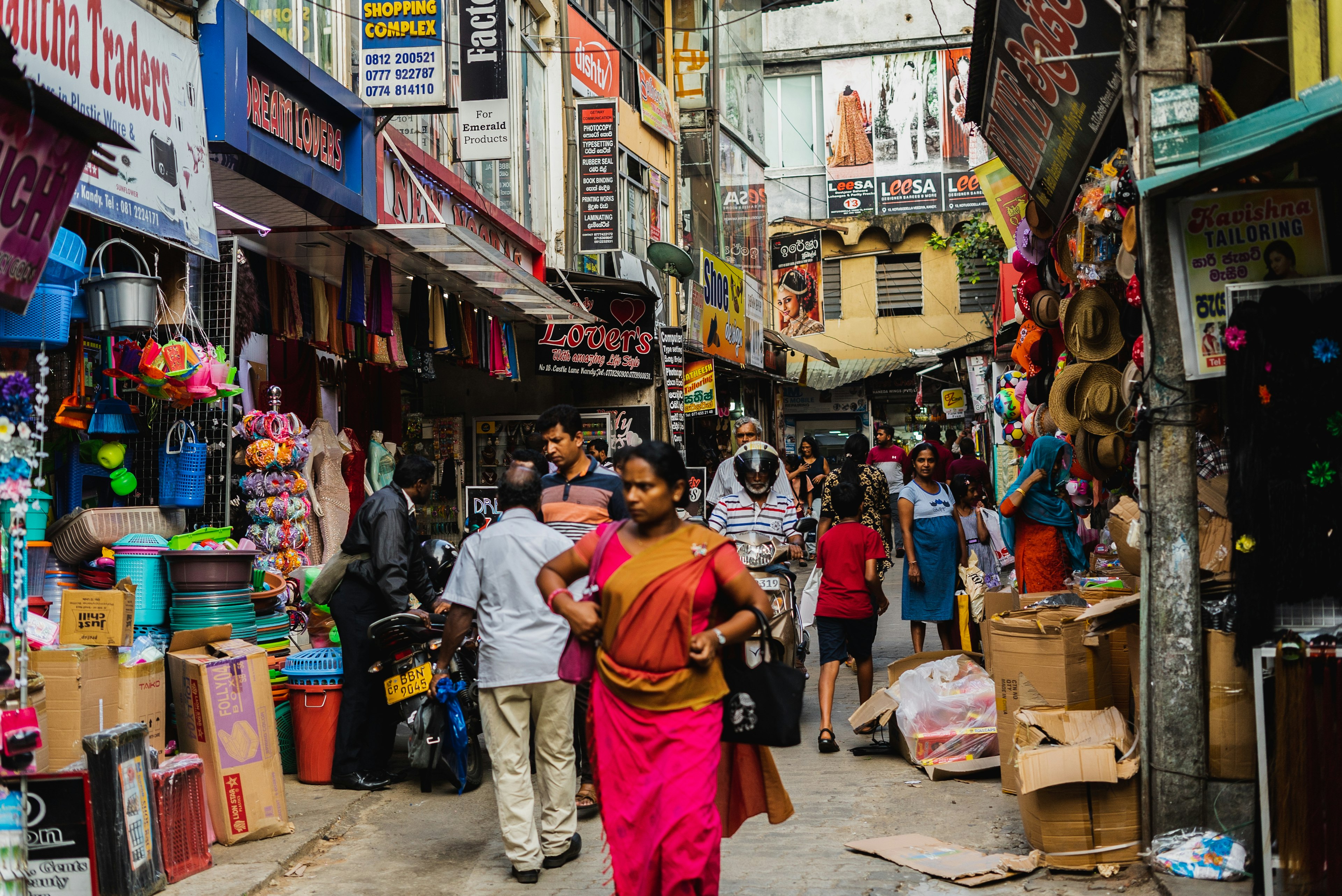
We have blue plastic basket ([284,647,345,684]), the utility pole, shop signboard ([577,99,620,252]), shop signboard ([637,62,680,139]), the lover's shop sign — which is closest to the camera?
the utility pole

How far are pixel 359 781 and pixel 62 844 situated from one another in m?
2.40

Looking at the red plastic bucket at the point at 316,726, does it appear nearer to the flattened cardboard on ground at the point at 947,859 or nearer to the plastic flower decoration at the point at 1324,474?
the flattened cardboard on ground at the point at 947,859

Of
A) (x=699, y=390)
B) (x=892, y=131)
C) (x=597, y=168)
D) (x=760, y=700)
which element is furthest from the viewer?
(x=892, y=131)

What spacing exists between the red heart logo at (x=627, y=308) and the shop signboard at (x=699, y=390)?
7.84ft

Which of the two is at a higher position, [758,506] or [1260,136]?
[1260,136]

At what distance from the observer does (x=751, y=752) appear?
462 cm

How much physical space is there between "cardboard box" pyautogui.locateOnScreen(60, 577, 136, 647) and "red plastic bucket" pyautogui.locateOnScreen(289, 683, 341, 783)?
1716 millimetres

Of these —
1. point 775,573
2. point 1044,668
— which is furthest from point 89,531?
point 1044,668

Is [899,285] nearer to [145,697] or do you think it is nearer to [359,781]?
[359,781]

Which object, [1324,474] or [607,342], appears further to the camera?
[607,342]

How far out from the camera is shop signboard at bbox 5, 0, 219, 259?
641 cm

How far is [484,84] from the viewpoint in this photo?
1255 cm

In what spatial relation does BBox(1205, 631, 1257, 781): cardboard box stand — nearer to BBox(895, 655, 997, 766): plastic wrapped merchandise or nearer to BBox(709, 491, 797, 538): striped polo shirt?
BBox(895, 655, 997, 766): plastic wrapped merchandise

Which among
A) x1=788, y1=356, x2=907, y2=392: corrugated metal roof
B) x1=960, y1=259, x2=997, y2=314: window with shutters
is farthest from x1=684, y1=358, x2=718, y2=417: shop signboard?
x1=960, y1=259, x2=997, y2=314: window with shutters
